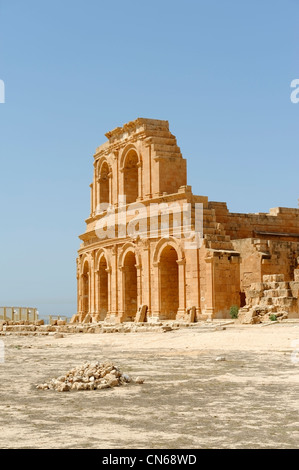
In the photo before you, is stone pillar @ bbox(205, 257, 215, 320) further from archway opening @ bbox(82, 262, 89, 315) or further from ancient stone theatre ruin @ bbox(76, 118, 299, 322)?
archway opening @ bbox(82, 262, 89, 315)

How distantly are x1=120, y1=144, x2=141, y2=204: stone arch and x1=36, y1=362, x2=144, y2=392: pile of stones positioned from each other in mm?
24775

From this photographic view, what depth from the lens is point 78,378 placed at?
32.7 ft

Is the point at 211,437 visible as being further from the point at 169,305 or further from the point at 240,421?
the point at 169,305

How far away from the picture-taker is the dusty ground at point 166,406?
20.1 ft

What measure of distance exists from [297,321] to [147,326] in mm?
7945

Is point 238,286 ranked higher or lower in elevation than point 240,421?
higher

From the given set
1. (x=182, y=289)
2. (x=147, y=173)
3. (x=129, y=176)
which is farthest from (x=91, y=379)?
(x=129, y=176)

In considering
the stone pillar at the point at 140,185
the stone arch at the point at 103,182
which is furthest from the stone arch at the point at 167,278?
the stone arch at the point at 103,182

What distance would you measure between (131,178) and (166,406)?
28.0 metres

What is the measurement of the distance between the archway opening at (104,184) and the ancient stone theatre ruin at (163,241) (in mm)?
57

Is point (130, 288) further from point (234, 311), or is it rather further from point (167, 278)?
point (234, 311)

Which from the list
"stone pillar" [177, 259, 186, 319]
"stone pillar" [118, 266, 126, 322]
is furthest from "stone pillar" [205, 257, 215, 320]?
"stone pillar" [118, 266, 126, 322]

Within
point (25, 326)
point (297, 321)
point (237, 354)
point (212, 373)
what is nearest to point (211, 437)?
point (212, 373)

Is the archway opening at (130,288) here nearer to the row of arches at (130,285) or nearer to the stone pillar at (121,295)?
the row of arches at (130,285)
